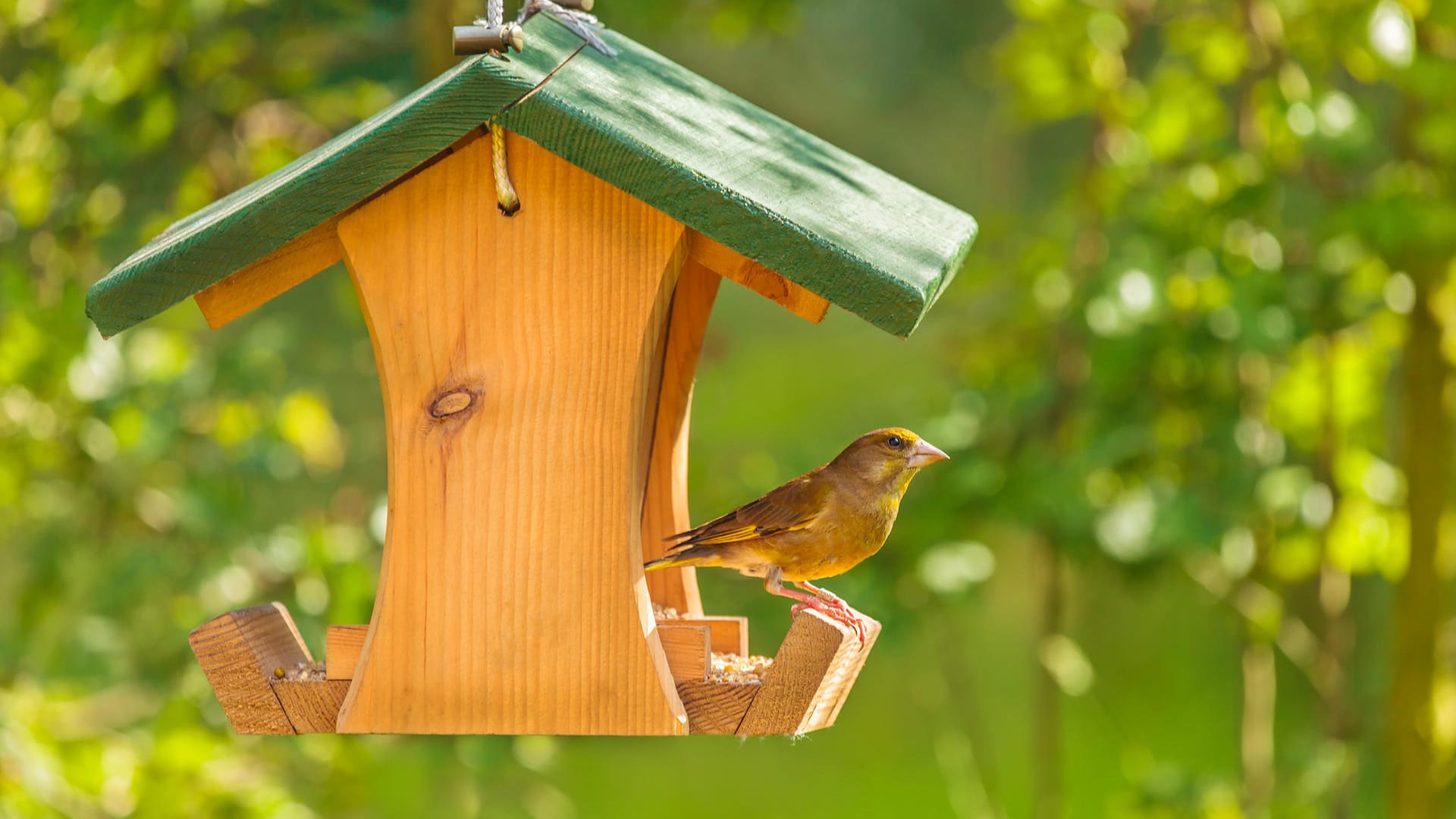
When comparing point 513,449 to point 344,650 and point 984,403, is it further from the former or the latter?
point 984,403

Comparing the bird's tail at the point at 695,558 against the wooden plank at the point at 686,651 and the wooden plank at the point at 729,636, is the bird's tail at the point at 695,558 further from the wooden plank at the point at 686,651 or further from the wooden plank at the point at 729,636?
the wooden plank at the point at 729,636

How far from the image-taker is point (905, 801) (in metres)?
11.7

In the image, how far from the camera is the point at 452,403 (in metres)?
2.28

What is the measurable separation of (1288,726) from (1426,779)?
4.49 m

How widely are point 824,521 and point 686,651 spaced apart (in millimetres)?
328

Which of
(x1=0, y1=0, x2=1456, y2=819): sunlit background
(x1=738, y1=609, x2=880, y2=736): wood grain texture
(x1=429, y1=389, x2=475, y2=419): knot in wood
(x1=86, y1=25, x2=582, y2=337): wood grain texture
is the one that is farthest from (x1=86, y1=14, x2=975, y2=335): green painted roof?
(x1=0, y1=0, x2=1456, y2=819): sunlit background

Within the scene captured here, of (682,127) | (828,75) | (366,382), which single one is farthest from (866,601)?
(828,75)

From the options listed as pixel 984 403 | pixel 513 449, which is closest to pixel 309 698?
pixel 513 449

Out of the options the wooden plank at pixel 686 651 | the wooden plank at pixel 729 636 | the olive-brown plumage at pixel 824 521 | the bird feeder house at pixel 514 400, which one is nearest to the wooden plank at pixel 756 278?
the bird feeder house at pixel 514 400

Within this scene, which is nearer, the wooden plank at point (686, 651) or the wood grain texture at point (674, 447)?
the wooden plank at point (686, 651)

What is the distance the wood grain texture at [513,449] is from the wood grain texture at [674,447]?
576 mm

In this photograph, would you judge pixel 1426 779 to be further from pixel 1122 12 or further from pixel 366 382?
pixel 366 382

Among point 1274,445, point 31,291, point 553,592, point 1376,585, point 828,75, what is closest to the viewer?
point 553,592

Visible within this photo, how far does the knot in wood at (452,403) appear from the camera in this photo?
228 centimetres
